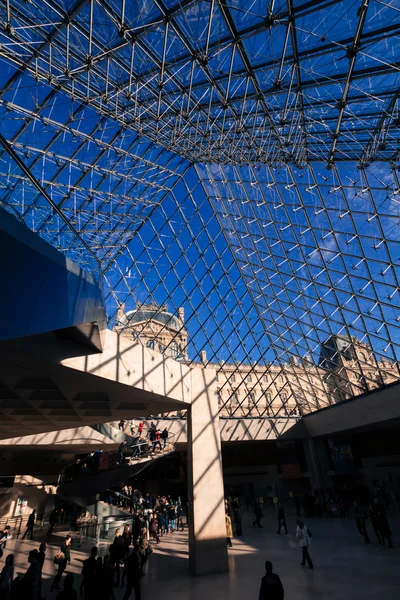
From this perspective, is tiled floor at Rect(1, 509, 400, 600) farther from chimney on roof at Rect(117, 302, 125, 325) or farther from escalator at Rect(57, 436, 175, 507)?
chimney on roof at Rect(117, 302, 125, 325)

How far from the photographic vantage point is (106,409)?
41.1ft

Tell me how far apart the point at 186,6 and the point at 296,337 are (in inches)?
1054

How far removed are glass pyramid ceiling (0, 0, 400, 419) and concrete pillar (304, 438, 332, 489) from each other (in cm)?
348

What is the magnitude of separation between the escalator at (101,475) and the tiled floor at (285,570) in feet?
10.1

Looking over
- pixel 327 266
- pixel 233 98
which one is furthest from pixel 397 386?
pixel 233 98

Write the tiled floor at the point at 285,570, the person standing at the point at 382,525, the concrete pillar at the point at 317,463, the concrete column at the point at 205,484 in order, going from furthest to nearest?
the concrete pillar at the point at 317,463, the person standing at the point at 382,525, the concrete column at the point at 205,484, the tiled floor at the point at 285,570

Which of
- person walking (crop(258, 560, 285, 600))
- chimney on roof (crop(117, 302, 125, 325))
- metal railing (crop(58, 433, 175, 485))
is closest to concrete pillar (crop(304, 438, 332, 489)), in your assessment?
metal railing (crop(58, 433, 175, 485))

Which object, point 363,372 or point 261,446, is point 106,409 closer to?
point 363,372

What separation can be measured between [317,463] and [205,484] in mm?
21747

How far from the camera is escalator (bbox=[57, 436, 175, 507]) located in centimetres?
1672

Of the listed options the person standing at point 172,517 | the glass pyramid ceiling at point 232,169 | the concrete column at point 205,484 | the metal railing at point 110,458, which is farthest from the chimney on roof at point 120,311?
the concrete column at point 205,484

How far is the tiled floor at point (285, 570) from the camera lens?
724cm

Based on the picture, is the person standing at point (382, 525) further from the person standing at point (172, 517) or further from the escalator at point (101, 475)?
the person standing at point (172, 517)

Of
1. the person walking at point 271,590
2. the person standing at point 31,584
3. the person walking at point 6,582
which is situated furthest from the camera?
the person walking at point 6,582
